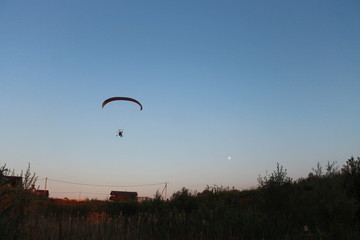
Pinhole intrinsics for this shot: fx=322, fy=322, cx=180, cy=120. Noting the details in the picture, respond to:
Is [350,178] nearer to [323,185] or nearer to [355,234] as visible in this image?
[323,185]

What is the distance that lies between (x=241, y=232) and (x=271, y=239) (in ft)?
5.17

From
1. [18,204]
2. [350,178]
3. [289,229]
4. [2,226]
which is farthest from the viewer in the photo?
[350,178]

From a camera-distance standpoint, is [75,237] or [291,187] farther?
[291,187]

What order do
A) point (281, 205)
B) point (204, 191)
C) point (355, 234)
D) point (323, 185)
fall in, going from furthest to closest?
1. point (204, 191)
2. point (281, 205)
3. point (323, 185)
4. point (355, 234)

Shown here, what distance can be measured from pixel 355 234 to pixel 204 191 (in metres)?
15.6

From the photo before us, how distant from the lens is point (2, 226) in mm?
6422

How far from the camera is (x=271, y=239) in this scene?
34.4 feet

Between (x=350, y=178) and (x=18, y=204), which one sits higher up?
(x=350, y=178)

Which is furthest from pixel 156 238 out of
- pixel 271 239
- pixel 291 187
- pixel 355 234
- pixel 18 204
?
pixel 291 187

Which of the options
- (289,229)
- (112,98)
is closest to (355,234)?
(289,229)

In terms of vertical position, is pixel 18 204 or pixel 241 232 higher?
pixel 18 204

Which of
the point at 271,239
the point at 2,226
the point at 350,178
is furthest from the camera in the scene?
the point at 350,178

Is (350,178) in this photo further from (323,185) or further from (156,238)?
(156,238)

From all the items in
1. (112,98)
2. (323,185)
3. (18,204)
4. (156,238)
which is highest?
(112,98)
